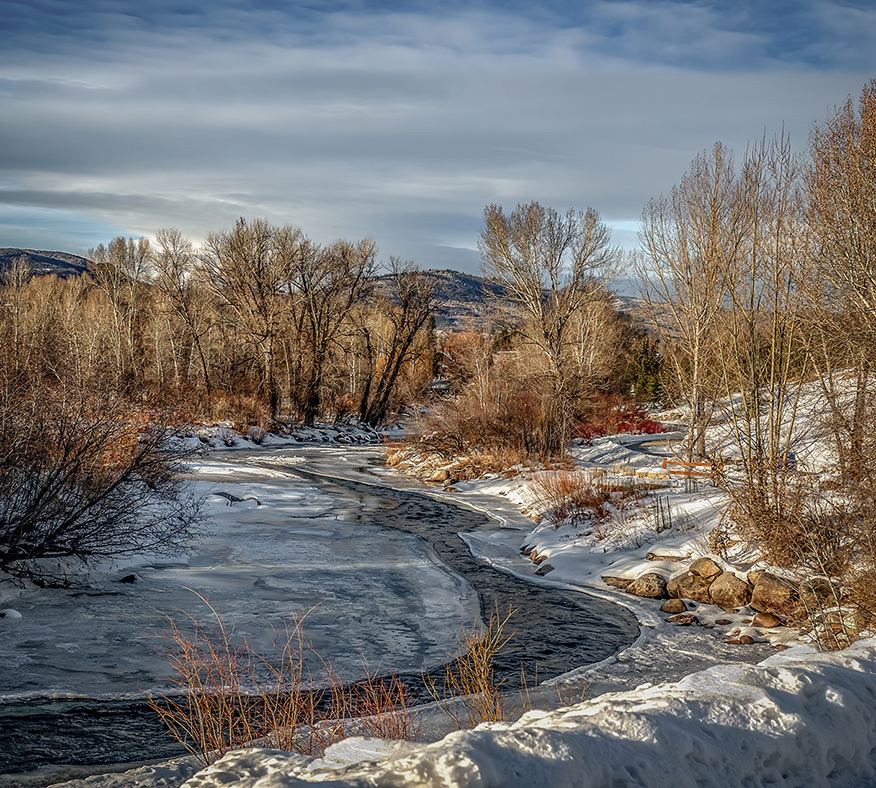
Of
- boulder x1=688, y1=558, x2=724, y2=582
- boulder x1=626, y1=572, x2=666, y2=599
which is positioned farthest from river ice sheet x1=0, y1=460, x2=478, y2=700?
boulder x1=688, y1=558, x2=724, y2=582

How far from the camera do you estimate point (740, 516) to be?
40.0 feet

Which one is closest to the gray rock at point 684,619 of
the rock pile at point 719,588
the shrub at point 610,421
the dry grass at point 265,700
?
the rock pile at point 719,588

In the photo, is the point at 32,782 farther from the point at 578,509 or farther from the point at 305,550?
the point at 578,509

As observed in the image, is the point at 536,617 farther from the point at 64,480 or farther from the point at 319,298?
the point at 319,298

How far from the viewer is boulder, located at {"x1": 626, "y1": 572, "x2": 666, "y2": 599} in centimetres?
1200

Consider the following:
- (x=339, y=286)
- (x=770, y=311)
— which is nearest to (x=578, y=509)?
(x=770, y=311)

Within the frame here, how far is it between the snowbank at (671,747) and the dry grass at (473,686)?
29.4 inches

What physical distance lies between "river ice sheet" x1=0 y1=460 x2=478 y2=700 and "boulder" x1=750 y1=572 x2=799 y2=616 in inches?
166

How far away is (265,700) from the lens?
549 cm

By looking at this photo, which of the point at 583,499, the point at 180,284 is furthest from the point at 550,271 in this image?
the point at 180,284

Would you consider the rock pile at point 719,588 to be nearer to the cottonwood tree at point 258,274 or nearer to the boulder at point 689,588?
the boulder at point 689,588

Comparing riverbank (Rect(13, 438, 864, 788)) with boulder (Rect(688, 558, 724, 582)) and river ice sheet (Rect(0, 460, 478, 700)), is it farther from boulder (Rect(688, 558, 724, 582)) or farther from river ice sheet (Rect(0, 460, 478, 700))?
river ice sheet (Rect(0, 460, 478, 700))

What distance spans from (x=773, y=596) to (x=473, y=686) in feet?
17.2

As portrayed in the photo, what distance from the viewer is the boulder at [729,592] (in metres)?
11.0
